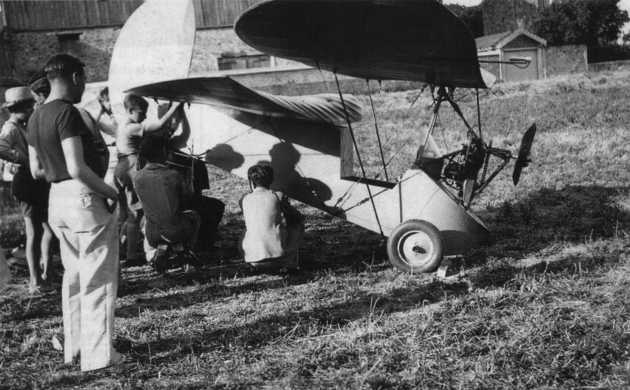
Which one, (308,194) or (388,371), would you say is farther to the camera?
(308,194)

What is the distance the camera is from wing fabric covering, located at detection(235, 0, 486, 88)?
497 cm

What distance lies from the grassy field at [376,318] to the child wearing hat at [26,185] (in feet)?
1.41

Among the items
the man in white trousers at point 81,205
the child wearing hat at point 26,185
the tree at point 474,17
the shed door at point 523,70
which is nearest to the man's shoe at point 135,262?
the child wearing hat at point 26,185

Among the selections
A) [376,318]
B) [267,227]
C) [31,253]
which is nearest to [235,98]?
[267,227]

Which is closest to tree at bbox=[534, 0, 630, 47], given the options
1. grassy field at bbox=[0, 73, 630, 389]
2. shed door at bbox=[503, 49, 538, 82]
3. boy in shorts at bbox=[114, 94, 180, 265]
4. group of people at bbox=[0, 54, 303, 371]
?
shed door at bbox=[503, 49, 538, 82]

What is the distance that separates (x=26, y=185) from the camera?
20.2 ft

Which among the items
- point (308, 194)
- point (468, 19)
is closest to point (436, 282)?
point (308, 194)

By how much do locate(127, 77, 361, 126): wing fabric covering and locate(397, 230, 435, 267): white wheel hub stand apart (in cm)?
155

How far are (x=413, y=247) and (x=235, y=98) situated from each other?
2.32m

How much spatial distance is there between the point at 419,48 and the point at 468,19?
53559mm

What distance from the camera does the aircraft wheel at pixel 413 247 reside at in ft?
20.2

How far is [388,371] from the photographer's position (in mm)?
3955

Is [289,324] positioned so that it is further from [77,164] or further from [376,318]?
[77,164]

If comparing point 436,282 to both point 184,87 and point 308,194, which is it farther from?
point 184,87
